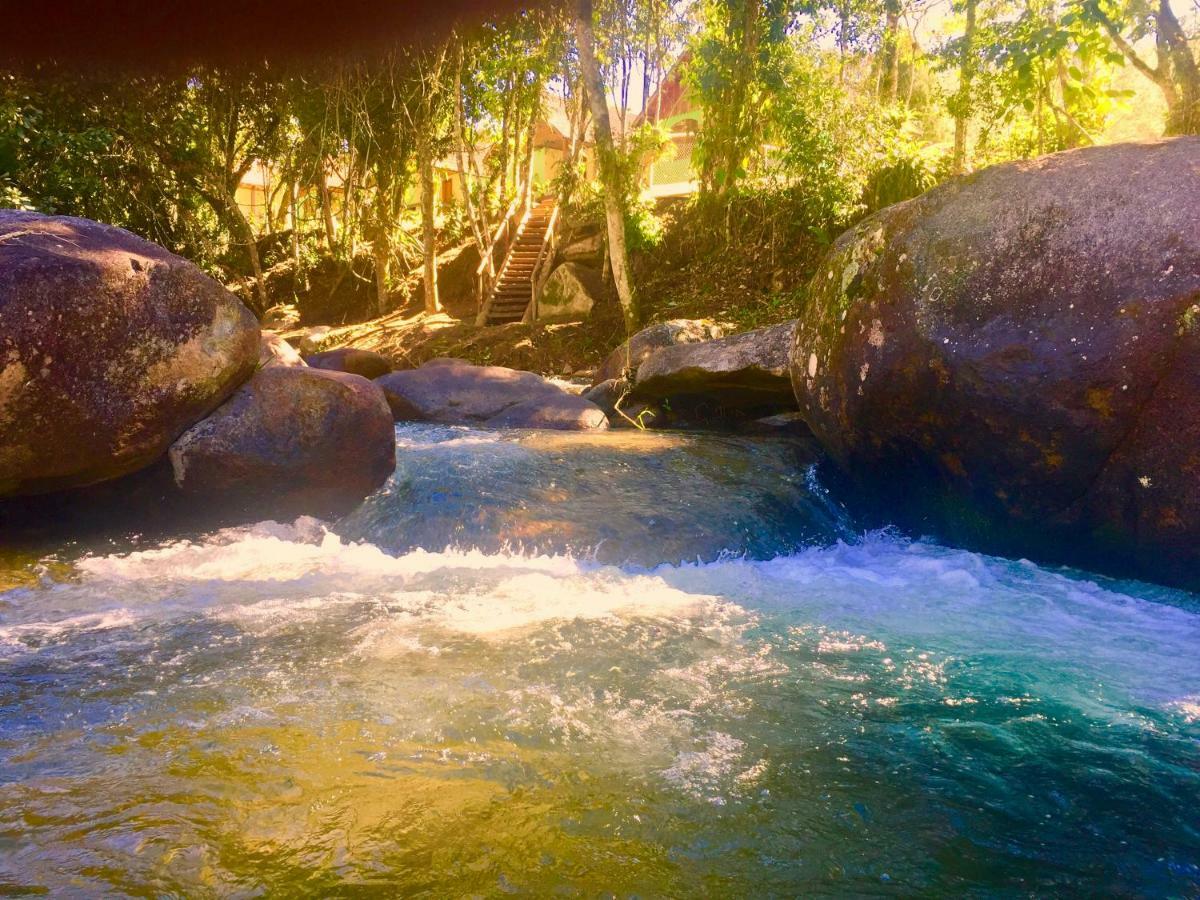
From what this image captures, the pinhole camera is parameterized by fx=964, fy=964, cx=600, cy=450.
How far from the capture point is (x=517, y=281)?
16.8m

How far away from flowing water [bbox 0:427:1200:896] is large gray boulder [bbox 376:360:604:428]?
339 cm

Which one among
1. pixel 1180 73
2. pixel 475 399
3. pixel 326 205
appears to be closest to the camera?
pixel 475 399

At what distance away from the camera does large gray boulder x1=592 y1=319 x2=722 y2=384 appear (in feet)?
34.0

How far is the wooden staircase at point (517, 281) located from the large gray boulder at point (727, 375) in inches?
285

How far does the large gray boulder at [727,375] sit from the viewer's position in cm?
796

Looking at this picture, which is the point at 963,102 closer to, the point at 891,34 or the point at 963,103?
the point at 963,103

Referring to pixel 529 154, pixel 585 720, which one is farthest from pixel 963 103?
pixel 585 720

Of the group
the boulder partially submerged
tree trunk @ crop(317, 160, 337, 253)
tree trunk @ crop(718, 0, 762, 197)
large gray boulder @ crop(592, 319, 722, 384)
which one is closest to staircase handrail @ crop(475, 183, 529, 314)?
tree trunk @ crop(317, 160, 337, 253)

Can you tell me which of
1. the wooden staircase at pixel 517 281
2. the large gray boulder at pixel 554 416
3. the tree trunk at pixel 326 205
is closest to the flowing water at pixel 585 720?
the large gray boulder at pixel 554 416

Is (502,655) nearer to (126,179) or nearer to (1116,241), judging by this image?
(1116,241)

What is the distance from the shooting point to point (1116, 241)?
4.59 m

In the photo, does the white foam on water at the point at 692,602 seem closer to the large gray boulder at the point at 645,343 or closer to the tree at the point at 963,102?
the large gray boulder at the point at 645,343

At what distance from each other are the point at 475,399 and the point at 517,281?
8145 mm

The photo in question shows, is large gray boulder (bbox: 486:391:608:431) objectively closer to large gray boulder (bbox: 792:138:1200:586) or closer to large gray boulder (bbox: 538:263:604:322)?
large gray boulder (bbox: 792:138:1200:586)
